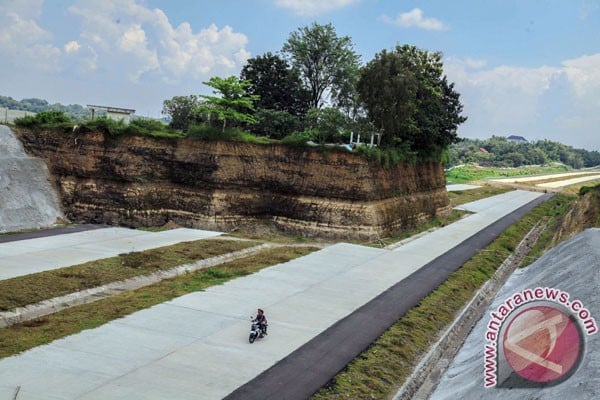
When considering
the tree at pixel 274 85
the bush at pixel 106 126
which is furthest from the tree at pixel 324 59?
the bush at pixel 106 126

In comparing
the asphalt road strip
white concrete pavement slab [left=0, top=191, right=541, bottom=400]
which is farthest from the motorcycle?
the asphalt road strip

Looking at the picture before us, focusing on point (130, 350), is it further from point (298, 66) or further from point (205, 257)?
point (298, 66)

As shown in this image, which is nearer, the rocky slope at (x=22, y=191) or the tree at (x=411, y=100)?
the rocky slope at (x=22, y=191)

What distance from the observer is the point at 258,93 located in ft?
201

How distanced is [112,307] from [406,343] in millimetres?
12542

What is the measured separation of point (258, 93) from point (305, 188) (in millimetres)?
20763

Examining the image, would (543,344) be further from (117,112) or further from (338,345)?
(117,112)

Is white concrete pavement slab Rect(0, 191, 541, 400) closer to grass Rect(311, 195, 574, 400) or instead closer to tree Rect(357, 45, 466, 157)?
grass Rect(311, 195, 574, 400)

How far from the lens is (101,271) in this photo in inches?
1146

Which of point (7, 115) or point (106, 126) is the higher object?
point (7, 115)

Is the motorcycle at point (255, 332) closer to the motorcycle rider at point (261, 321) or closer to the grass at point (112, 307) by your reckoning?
the motorcycle rider at point (261, 321)

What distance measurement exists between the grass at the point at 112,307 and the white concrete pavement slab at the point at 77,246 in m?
5.60

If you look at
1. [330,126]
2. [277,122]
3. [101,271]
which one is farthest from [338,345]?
[277,122]

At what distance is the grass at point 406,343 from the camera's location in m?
18.2
